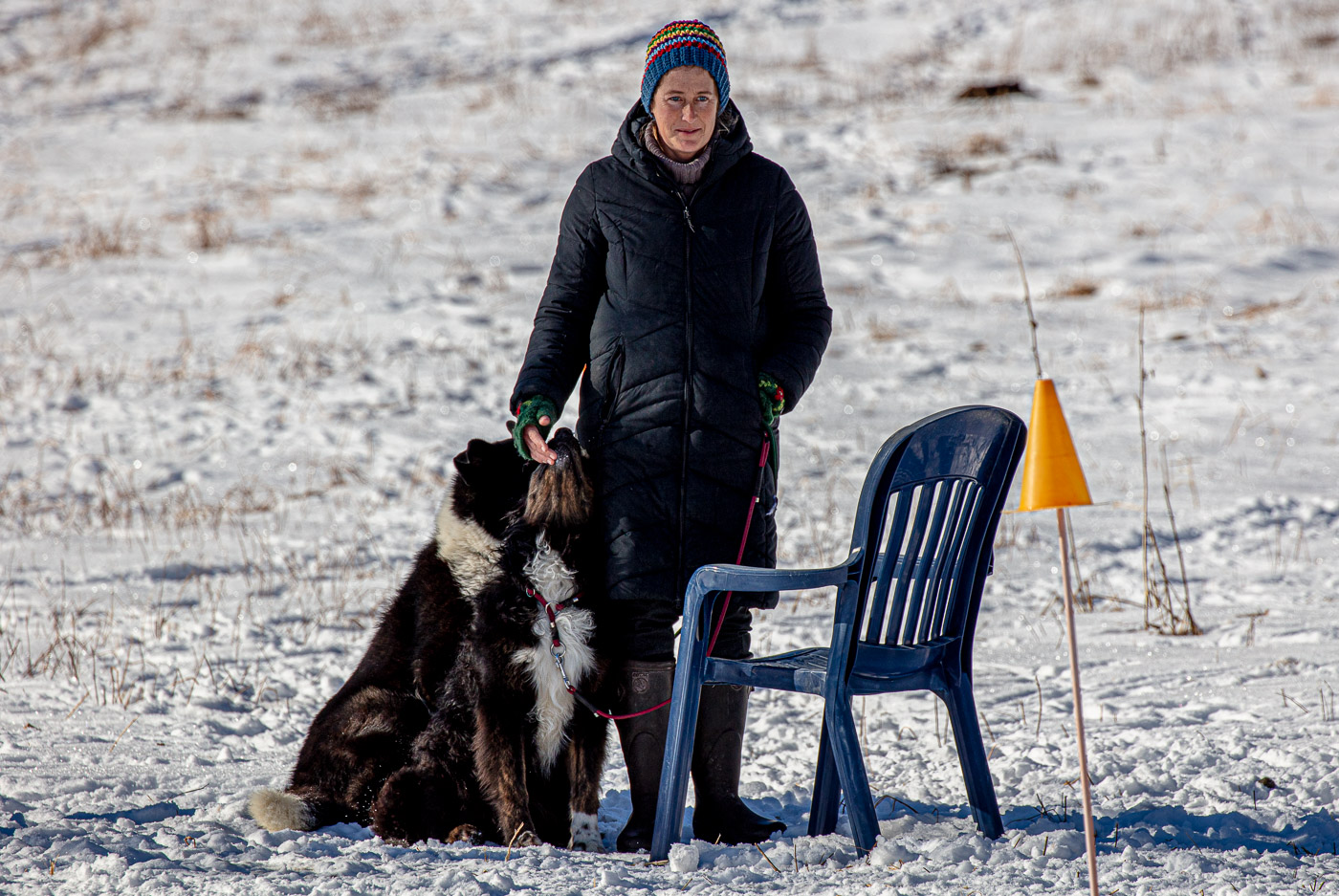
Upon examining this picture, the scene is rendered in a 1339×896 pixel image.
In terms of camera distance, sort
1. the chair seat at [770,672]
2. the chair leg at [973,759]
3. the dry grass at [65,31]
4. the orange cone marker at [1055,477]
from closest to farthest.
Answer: the orange cone marker at [1055,477] < the chair seat at [770,672] < the chair leg at [973,759] < the dry grass at [65,31]

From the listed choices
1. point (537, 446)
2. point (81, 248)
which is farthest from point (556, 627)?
point (81, 248)

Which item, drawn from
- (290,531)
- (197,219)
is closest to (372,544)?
(290,531)

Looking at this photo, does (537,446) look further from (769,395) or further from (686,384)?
(769,395)

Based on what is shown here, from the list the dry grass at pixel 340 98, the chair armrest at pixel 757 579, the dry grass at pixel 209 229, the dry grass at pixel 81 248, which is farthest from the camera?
the dry grass at pixel 340 98

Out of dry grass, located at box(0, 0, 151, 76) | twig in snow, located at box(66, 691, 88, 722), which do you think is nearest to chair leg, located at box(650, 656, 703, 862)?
twig in snow, located at box(66, 691, 88, 722)

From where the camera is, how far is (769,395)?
9.74ft

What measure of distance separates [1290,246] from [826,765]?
10233 millimetres

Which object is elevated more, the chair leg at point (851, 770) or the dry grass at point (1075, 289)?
the dry grass at point (1075, 289)

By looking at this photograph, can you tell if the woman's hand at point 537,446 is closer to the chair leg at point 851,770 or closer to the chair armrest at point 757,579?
the chair armrest at point 757,579

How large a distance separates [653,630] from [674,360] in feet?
2.54

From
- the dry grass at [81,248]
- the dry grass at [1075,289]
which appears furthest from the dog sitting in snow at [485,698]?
the dry grass at [81,248]

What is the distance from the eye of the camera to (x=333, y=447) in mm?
7770

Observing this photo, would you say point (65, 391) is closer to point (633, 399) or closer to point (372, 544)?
point (372, 544)

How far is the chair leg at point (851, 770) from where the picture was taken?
2580 mm
